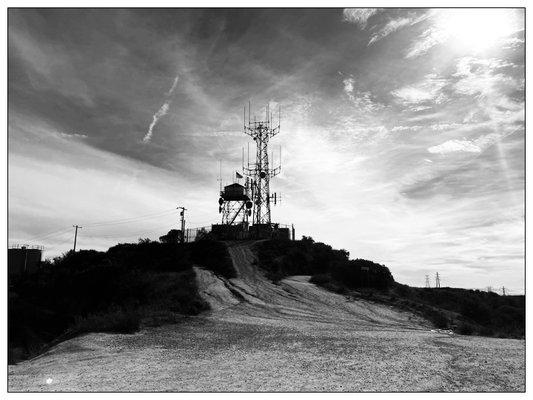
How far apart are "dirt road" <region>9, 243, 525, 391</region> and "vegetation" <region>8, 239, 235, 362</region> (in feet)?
6.54

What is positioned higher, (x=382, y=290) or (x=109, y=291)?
(x=109, y=291)

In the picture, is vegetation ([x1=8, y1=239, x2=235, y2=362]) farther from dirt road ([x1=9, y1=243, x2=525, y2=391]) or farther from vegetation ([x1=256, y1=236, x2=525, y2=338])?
vegetation ([x1=256, y1=236, x2=525, y2=338])

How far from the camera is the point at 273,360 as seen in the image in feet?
36.0

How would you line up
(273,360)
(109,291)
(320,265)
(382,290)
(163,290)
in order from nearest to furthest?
1. (273,360)
2. (163,290)
3. (109,291)
4. (382,290)
5. (320,265)

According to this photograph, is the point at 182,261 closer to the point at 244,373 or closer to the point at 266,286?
the point at 266,286

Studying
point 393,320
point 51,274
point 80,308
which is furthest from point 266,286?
point 51,274

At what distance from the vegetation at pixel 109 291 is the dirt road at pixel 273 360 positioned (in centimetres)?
199

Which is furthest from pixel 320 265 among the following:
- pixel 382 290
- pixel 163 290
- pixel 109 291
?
pixel 109 291

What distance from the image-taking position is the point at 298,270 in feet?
130

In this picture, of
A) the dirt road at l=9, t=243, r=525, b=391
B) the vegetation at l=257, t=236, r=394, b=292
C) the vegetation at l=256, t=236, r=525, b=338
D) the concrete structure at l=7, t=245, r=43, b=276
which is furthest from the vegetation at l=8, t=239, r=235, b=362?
the concrete structure at l=7, t=245, r=43, b=276

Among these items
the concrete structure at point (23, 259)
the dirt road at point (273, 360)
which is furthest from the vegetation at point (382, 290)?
the concrete structure at point (23, 259)

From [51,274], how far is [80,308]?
10071mm

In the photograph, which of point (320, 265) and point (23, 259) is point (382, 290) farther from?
point (23, 259)

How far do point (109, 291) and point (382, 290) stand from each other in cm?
2016
